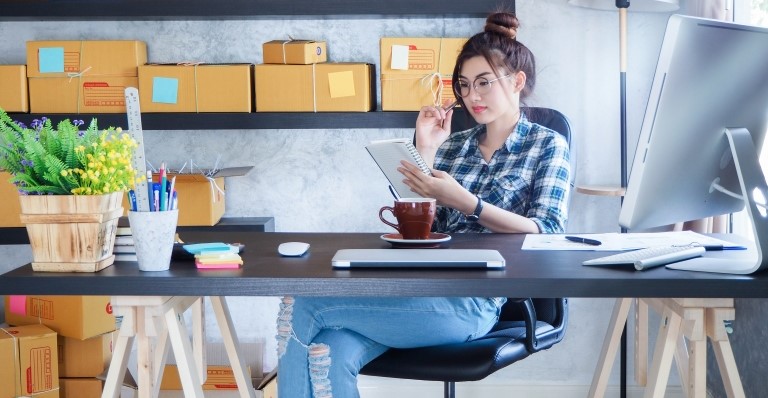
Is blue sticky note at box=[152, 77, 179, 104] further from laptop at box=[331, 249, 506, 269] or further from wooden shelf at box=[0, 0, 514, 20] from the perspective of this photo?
laptop at box=[331, 249, 506, 269]

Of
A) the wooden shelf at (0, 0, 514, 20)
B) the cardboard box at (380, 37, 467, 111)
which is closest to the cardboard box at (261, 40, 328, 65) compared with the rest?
the wooden shelf at (0, 0, 514, 20)

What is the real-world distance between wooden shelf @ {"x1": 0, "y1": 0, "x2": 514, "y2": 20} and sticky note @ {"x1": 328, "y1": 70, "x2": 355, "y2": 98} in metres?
0.20

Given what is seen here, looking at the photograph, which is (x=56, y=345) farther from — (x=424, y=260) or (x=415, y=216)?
(x=424, y=260)

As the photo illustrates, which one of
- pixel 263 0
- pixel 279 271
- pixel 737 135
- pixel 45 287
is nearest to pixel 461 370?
pixel 279 271

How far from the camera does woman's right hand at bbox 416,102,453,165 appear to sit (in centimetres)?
230

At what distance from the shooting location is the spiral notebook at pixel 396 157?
5.94 ft

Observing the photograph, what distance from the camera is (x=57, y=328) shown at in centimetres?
277

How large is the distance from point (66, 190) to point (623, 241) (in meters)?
1.02

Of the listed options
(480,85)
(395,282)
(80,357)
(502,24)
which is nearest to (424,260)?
(395,282)

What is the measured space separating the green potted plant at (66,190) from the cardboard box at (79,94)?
1410 millimetres

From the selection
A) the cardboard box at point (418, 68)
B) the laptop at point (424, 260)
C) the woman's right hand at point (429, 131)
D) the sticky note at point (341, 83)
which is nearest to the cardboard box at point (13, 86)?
the sticky note at point (341, 83)

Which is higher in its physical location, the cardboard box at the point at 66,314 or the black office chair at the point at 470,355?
the black office chair at the point at 470,355

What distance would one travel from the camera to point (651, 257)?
1.41 m

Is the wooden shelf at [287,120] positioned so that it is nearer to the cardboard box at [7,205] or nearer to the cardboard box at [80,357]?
the cardboard box at [7,205]
